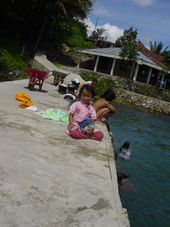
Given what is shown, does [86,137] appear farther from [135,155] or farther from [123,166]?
[135,155]

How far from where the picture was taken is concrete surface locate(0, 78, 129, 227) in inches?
130

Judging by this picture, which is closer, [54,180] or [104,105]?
[54,180]

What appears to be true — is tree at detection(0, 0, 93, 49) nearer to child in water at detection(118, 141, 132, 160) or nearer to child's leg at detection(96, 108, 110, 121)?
child in water at detection(118, 141, 132, 160)

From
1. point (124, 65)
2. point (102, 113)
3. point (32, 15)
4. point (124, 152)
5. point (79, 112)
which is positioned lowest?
point (124, 152)

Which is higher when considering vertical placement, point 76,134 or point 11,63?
point 11,63

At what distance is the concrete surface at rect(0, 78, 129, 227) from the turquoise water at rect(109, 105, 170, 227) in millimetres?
1400

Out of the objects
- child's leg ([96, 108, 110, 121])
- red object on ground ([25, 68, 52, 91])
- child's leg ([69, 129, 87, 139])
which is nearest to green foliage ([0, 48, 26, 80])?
red object on ground ([25, 68, 52, 91])

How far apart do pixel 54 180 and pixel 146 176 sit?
5673 millimetres

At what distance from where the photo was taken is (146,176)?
9305 mm

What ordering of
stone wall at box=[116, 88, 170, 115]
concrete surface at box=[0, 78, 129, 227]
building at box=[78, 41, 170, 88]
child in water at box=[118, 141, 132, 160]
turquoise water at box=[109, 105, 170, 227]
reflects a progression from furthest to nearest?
building at box=[78, 41, 170, 88]
stone wall at box=[116, 88, 170, 115]
child in water at box=[118, 141, 132, 160]
turquoise water at box=[109, 105, 170, 227]
concrete surface at box=[0, 78, 129, 227]

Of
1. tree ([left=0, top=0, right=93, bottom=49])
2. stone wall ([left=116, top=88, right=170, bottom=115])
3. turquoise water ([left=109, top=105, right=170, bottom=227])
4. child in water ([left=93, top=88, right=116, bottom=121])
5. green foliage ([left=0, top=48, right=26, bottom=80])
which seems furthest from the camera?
tree ([left=0, top=0, right=93, bottom=49])

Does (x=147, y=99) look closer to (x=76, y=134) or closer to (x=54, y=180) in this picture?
(x=76, y=134)

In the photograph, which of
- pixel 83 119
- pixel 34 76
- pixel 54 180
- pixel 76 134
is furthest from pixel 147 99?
pixel 54 180

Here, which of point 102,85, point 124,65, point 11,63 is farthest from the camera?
point 124,65
